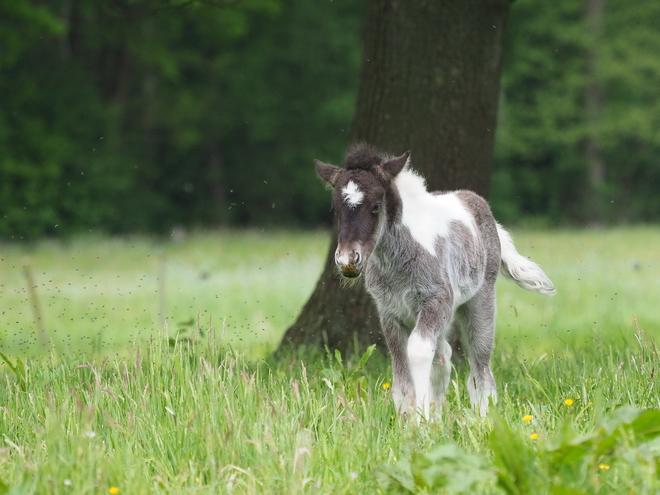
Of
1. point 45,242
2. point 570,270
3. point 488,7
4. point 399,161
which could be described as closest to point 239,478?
point 399,161

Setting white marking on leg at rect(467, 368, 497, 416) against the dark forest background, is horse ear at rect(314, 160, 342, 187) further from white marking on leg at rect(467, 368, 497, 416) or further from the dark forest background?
the dark forest background

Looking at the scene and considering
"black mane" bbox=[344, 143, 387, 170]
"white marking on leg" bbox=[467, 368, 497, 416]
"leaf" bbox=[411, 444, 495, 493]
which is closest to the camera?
"leaf" bbox=[411, 444, 495, 493]

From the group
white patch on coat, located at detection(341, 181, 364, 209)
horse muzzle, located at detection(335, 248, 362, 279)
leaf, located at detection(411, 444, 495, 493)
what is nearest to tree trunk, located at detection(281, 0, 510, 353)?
white patch on coat, located at detection(341, 181, 364, 209)

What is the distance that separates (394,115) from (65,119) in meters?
19.7

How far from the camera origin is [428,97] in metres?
6.41

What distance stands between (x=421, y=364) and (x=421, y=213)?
91 centimetres

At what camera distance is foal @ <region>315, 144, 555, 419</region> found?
420 cm

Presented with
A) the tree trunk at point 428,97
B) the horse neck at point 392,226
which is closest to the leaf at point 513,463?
the horse neck at point 392,226

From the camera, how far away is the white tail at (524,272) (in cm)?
541

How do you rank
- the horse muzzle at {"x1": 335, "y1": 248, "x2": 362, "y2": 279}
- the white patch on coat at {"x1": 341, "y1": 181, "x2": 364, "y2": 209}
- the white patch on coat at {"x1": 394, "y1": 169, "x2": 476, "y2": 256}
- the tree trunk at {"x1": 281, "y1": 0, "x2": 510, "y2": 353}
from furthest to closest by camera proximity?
the tree trunk at {"x1": 281, "y1": 0, "x2": 510, "y2": 353} → the white patch on coat at {"x1": 394, "y1": 169, "x2": 476, "y2": 256} → the white patch on coat at {"x1": 341, "y1": 181, "x2": 364, "y2": 209} → the horse muzzle at {"x1": 335, "y1": 248, "x2": 362, "y2": 279}

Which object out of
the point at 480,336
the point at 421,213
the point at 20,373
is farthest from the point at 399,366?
the point at 20,373

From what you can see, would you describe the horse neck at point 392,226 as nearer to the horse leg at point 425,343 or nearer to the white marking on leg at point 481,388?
the horse leg at point 425,343

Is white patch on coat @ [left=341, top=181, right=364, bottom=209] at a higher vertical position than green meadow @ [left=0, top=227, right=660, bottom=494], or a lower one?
higher

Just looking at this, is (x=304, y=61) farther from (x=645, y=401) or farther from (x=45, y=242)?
(x=645, y=401)
